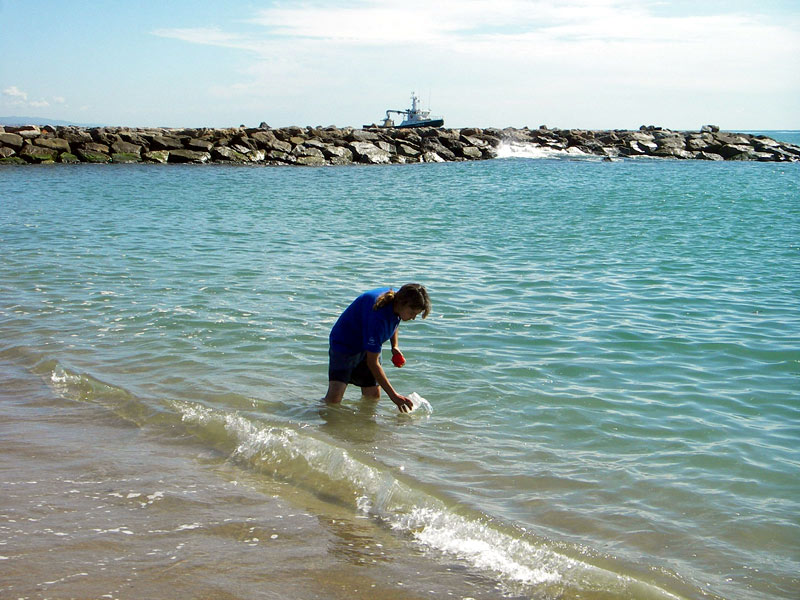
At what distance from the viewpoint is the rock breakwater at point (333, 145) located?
41.5 meters

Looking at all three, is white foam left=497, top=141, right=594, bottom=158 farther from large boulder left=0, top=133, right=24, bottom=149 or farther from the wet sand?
the wet sand

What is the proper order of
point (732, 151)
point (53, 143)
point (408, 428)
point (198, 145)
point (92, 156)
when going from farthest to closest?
point (732, 151)
point (198, 145)
point (92, 156)
point (53, 143)
point (408, 428)

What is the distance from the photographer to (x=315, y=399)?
23.9 feet

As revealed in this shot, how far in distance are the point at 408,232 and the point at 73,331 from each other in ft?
36.3

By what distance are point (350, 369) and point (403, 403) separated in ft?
2.55

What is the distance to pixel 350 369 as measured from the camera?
6.79m

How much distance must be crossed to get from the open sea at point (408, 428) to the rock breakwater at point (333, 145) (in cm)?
2743

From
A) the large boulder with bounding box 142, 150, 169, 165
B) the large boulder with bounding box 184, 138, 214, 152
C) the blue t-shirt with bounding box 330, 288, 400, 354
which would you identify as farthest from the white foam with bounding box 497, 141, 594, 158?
the blue t-shirt with bounding box 330, 288, 400, 354

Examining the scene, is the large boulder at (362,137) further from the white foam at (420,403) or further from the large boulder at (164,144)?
the white foam at (420,403)

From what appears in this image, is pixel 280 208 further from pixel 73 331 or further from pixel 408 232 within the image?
pixel 73 331

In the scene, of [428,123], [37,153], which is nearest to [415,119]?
[428,123]

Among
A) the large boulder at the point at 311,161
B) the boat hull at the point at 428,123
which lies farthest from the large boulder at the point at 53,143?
the boat hull at the point at 428,123

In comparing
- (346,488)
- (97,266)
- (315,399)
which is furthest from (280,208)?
(346,488)

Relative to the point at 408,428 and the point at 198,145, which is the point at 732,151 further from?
the point at 408,428
